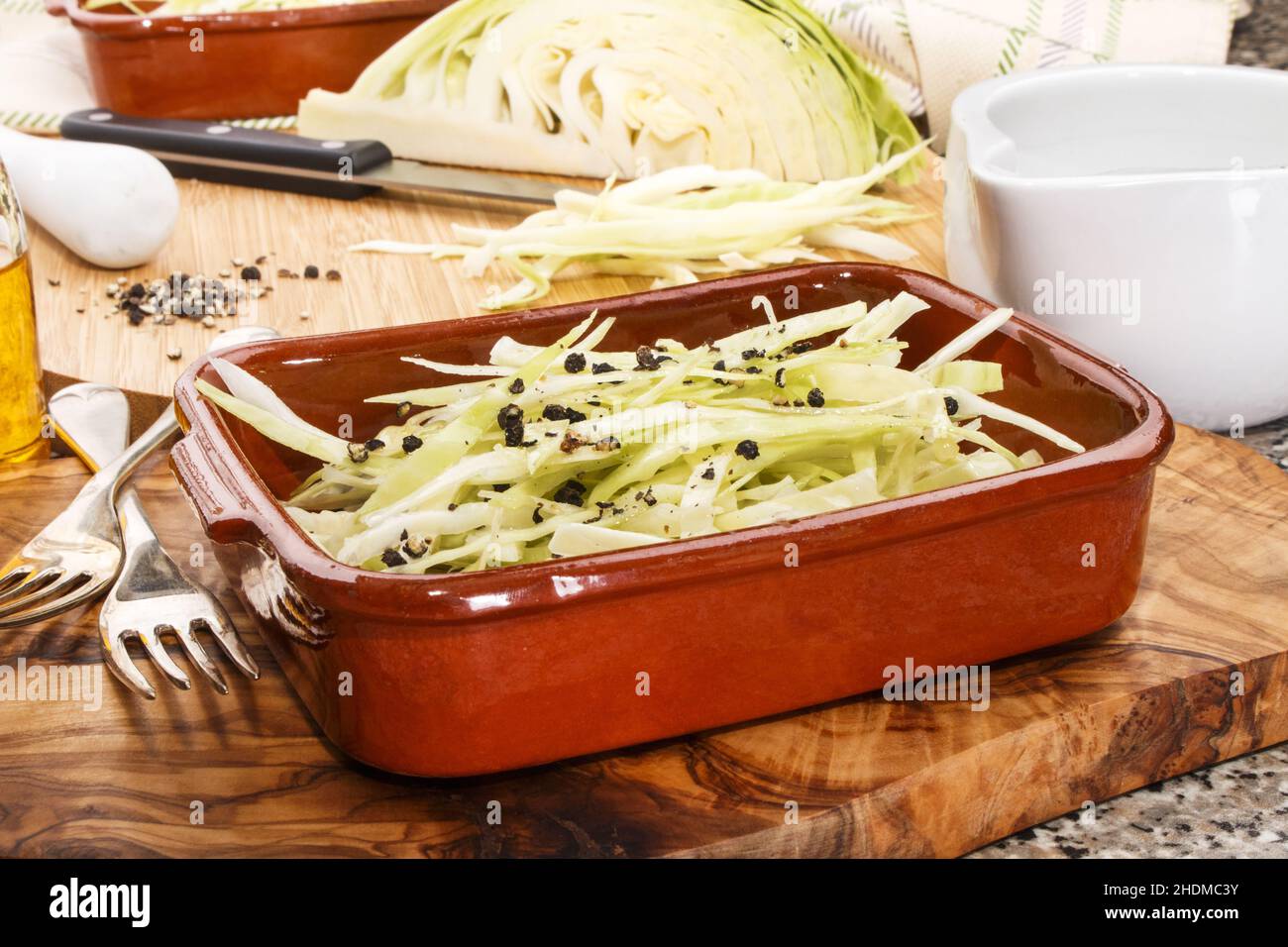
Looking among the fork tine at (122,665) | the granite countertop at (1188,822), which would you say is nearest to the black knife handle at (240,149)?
the fork tine at (122,665)

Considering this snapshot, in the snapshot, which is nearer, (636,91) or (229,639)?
(229,639)

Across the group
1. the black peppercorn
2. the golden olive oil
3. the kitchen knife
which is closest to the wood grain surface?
the black peppercorn

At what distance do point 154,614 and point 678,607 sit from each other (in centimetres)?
55

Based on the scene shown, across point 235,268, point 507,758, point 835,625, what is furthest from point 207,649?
point 235,268

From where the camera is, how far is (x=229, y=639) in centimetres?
127

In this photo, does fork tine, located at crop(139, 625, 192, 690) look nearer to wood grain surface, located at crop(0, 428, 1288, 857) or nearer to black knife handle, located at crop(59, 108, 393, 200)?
wood grain surface, located at crop(0, 428, 1288, 857)

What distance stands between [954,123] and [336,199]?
1.18 metres

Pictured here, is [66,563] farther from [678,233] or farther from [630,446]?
[678,233]

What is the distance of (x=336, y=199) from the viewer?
255 centimetres

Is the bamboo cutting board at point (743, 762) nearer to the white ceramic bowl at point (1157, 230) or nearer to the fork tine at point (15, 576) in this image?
the fork tine at point (15, 576)

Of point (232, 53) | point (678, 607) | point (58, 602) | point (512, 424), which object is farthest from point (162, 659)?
point (232, 53)
